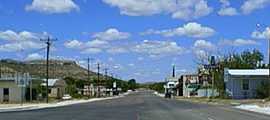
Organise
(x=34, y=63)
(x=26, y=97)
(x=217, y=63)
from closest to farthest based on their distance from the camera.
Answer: (x=26, y=97)
(x=217, y=63)
(x=34, y=63)

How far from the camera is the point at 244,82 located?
82.7m

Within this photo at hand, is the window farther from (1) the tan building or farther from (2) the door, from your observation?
(1) the tan building

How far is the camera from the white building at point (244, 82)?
267 ft

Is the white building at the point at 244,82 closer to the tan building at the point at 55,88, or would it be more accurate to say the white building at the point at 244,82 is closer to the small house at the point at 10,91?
the small house at the point at 10,91

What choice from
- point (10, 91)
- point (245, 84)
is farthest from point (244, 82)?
point (10, 91)

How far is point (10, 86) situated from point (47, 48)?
8.66 m

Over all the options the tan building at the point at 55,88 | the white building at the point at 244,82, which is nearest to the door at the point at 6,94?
the tan building at the point at 55,88

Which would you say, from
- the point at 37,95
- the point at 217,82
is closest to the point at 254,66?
the point at 217,82

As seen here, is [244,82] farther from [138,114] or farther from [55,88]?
[55,88]

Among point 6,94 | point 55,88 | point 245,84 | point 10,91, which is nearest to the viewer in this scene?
point 245,84

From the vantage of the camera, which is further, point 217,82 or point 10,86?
point 217,82

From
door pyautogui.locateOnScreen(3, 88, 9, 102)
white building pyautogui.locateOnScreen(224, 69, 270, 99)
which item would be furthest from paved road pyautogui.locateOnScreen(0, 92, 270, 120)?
door pyautogui.locateOnScreen(3, 88, 9, 102)

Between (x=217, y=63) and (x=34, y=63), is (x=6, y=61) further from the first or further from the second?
(x=217, y=63)

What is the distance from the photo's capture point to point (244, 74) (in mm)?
81250
